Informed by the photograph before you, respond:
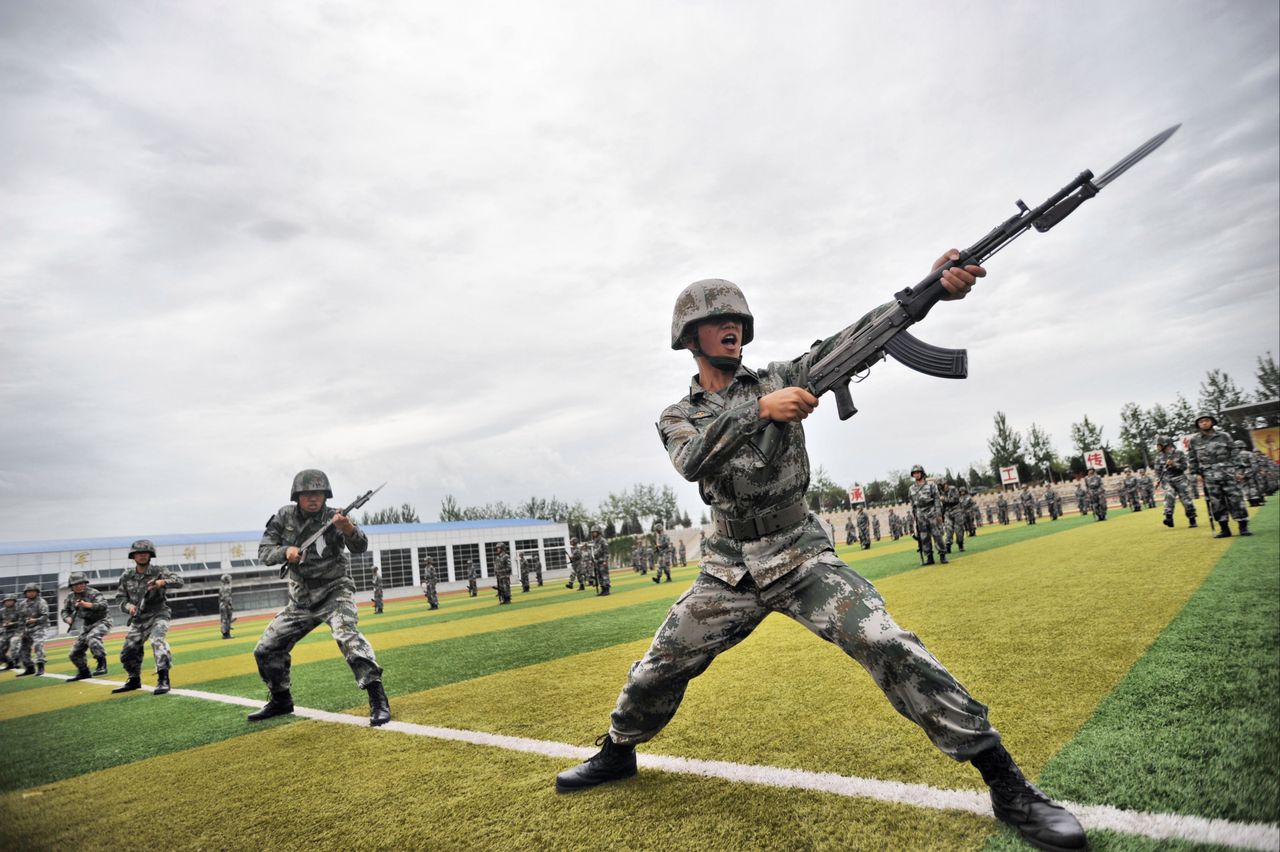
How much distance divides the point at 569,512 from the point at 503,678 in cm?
9981

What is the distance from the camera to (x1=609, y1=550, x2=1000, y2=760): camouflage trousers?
2477mm

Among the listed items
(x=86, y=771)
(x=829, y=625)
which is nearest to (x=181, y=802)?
(x=86, y=771)

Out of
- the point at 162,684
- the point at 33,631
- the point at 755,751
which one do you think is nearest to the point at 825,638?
the point at 755,751

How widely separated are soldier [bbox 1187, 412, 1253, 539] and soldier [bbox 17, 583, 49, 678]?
85.2 ft

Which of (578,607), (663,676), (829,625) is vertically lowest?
(578,607)

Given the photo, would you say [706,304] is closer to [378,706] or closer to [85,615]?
[378,706]

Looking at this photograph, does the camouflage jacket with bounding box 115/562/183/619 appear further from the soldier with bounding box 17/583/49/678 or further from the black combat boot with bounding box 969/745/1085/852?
the black combat boot with bounding box 969/745/1085/852

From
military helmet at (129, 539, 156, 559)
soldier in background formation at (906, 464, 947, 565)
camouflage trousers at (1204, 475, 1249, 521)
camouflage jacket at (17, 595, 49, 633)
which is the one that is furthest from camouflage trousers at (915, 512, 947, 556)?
camouflage jacket at (17, 595, 49, 633)

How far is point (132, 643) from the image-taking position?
1005cm

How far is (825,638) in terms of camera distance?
2676 mm

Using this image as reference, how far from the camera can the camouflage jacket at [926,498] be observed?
15617mm

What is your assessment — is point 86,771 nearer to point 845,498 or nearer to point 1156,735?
point 1156,735

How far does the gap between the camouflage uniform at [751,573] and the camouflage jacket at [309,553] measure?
4.09 metres

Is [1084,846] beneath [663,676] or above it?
beneath
